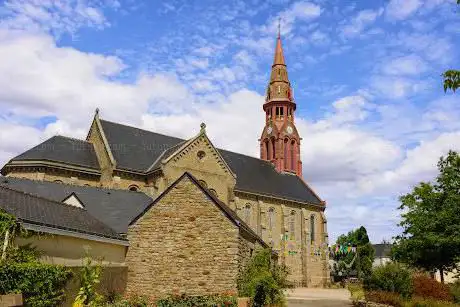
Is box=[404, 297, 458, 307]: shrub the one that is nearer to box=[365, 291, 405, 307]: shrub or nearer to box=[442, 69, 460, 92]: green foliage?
box=[365, 291, 405, 307]: shrub

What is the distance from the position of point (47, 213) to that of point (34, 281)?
3.69 meters

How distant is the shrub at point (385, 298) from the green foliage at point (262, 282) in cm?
580

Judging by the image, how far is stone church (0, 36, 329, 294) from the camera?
53.9 feet

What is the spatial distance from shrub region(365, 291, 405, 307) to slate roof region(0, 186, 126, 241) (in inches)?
492

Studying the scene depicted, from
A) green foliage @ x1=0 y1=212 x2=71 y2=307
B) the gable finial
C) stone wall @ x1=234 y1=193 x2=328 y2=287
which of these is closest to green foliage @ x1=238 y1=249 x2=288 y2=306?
green foliage @ x1=0 y1=212 x2=71 y2=307

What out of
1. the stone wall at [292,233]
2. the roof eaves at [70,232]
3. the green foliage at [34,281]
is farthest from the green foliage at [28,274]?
the stone wall at [292,233]

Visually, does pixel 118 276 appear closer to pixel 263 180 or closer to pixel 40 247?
pixel 40 247

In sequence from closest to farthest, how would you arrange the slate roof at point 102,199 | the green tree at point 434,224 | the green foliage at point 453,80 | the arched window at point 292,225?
the green foliage at point 453,80 < the slate roof at point 102,199 < the green tree at point 434,224 < the arched window at point 292,225

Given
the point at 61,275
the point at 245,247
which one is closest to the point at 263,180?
the point at 245,247

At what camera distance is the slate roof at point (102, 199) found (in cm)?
2170

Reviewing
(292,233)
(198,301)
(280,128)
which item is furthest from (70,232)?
(280,128)

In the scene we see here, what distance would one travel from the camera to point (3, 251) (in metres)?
11.2

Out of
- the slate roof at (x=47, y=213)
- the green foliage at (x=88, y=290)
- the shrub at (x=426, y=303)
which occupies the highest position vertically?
the slate roof at (x=47, y=213)

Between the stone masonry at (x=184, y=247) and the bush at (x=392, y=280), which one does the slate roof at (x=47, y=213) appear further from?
the bush at (x=392, y=280)
